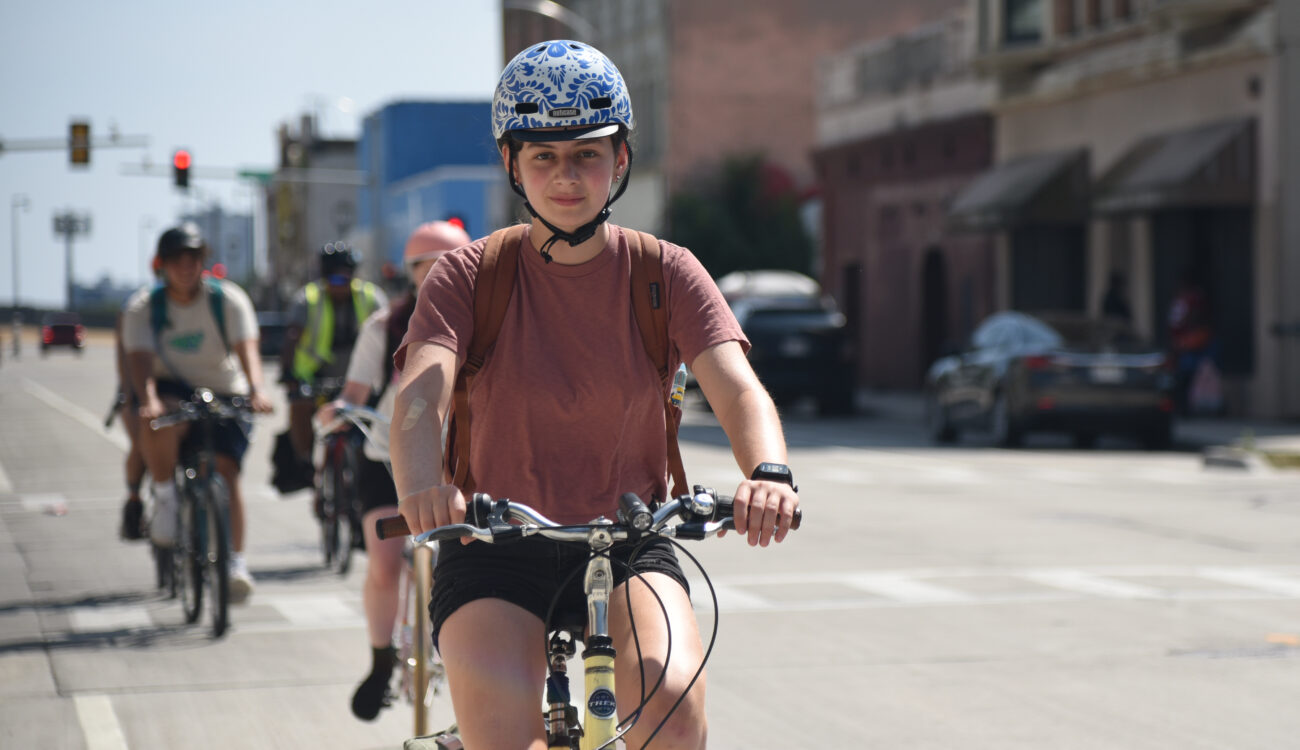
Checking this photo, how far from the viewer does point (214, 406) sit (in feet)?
29.7

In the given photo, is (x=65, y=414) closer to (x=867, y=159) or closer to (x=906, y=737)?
(x=867, y=159)

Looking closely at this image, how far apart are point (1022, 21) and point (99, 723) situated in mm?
28063

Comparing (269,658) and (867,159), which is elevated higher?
(867,159)

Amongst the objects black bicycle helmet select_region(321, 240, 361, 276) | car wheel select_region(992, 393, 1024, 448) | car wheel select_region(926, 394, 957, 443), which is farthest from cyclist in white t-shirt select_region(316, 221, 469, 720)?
car wheel select_region(926, 394, 957, 443)

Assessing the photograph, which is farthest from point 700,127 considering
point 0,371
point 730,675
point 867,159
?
point 730,675

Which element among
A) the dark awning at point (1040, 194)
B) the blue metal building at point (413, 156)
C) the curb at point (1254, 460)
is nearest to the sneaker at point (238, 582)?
the curb at point (1254, 460)

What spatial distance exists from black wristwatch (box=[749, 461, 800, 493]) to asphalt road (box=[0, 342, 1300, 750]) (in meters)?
3.07

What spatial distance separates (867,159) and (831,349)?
1190 cm

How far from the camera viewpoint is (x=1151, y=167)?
27703 mm

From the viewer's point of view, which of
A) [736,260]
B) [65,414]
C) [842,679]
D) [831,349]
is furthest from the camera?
[736,260]

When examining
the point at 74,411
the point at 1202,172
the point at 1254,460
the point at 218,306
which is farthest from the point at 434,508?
the point at 74,411

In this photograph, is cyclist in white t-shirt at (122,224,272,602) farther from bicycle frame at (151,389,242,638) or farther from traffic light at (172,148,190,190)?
traffic light at (172,148,190,190)

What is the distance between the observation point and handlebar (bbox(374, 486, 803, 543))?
11.0 feet

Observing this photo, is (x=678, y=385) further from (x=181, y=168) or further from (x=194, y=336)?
(x=181, y=168)
